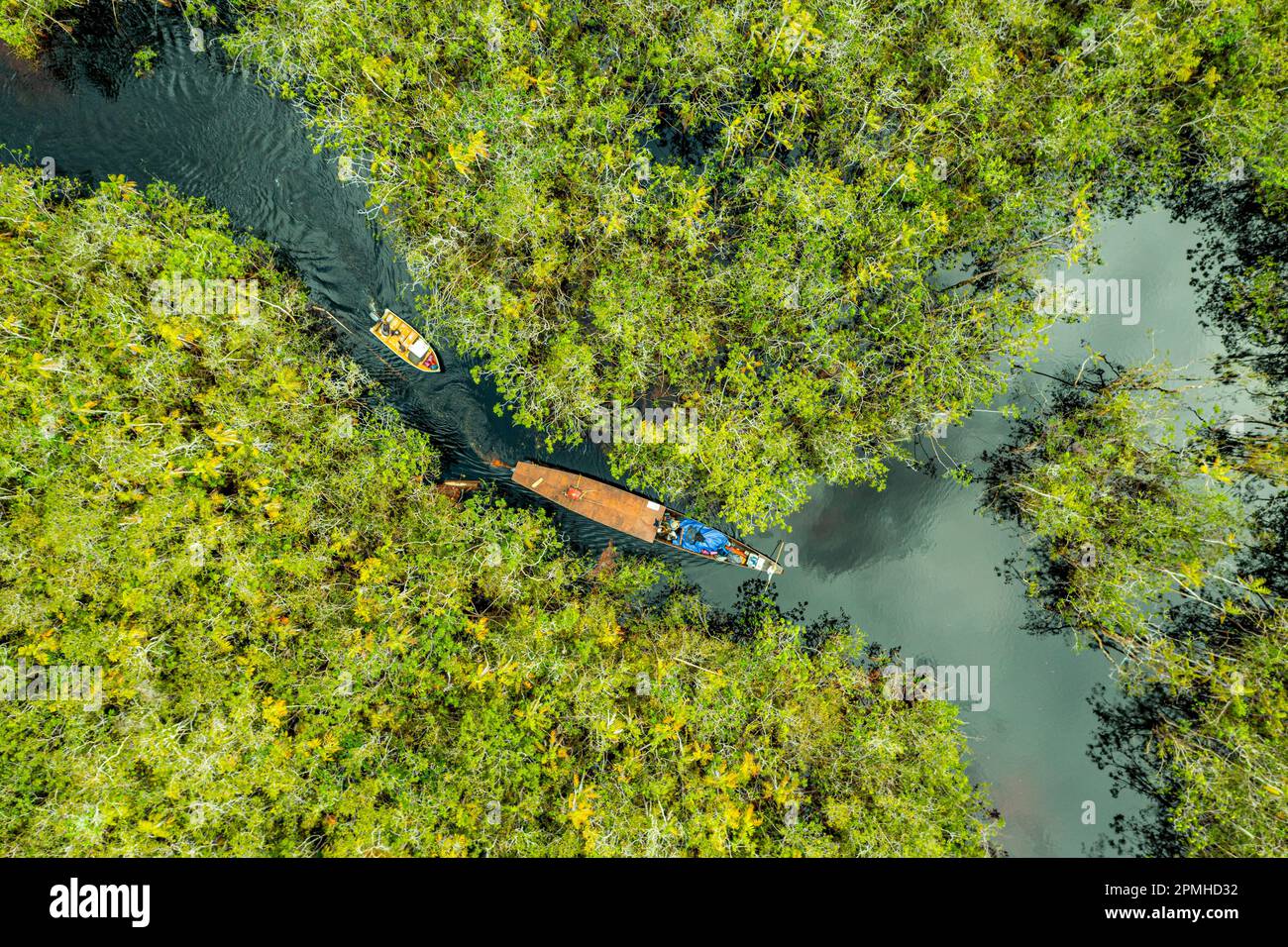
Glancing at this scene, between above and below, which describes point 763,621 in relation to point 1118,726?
above

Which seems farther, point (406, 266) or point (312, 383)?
point (406, 266)

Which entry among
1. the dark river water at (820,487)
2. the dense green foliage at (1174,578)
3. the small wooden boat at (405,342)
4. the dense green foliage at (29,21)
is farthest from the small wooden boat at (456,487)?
the dense green foliage at (1174,578)

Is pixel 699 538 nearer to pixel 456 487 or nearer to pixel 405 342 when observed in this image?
pixel 456 487

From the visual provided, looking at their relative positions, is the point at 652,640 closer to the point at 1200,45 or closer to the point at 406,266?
the point at 406,266

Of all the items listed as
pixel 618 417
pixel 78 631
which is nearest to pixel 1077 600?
pixel 618 417

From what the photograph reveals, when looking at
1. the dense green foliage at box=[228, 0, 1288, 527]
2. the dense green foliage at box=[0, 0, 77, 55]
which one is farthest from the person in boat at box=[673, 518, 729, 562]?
the dense green foliage at box=[0, 0, 77, 55]

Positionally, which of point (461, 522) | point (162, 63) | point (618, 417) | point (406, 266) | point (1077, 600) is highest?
point (162, 63)
